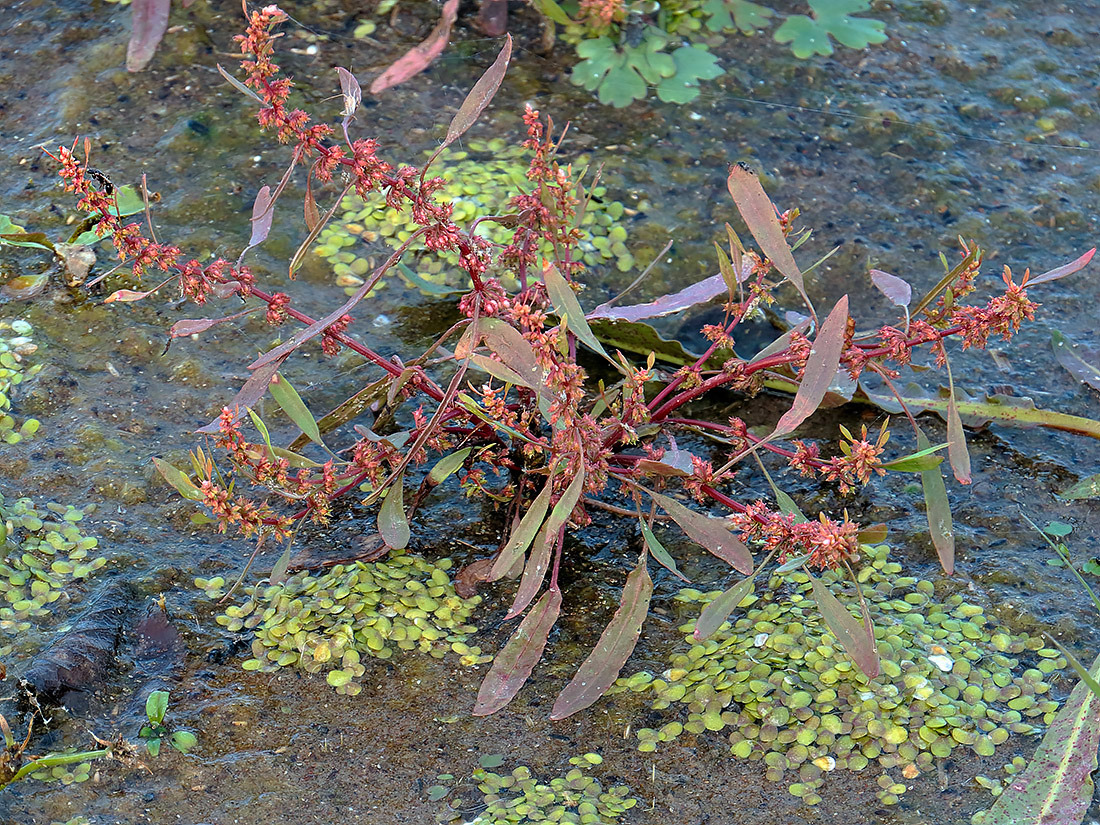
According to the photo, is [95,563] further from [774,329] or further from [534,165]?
[774,329]

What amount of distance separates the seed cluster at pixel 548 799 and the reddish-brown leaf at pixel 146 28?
2508mm

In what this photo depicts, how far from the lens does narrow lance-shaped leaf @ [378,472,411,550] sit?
2113 millimetres

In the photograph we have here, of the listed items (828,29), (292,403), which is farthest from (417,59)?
(292,403)

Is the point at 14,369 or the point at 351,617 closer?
the point at 351,617

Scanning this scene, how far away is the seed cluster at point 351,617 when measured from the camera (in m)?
2.25

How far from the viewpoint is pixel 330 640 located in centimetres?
226

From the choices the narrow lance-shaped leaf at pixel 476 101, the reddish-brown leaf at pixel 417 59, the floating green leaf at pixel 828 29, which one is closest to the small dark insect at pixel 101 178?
the narrow lance-shaped leaf at pixel 476 101

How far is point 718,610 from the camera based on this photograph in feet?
6.08

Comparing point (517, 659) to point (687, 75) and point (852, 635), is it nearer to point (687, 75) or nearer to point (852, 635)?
point (852, 635)

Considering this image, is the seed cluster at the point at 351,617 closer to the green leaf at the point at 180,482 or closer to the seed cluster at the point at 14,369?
the green leaf at the point at 180,482

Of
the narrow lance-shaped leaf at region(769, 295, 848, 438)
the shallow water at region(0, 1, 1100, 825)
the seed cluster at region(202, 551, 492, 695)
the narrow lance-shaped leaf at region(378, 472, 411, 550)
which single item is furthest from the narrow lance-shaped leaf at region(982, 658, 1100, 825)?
the narrow lance-shaped leaf at region(378, 472, 411, 550)

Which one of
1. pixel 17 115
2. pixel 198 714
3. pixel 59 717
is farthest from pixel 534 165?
pixel 17 115

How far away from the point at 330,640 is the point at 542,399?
Result: 2.40 feet

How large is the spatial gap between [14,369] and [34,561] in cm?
68
